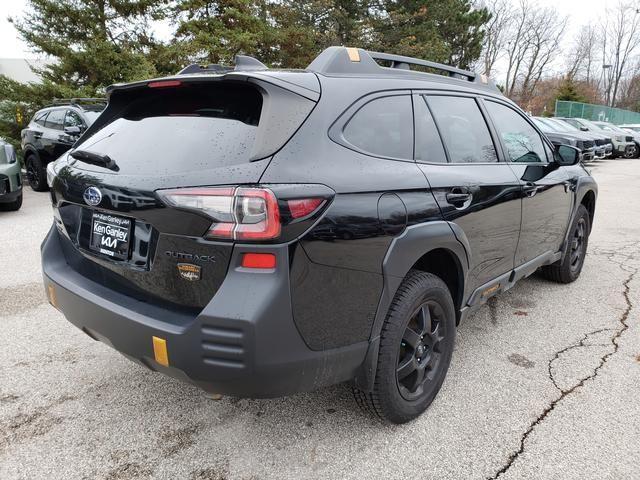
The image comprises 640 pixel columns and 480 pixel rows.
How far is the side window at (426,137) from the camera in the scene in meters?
2.57

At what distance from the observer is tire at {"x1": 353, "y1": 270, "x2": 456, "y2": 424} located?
7.43 feet

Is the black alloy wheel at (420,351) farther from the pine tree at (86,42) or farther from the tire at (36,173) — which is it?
the pine tree at (86,42)

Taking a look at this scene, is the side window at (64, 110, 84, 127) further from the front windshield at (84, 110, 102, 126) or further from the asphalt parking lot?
the asphalt parking lot

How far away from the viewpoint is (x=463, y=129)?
2988mm

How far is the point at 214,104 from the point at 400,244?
3.42 feet

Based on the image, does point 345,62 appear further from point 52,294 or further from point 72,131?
point 72,131

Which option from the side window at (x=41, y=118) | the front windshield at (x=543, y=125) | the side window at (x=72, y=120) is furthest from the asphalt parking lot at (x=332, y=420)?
the front windshield at (x=543, y=125)

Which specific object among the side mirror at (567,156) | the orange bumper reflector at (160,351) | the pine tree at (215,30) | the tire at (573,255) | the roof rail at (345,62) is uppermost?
the pine tree at (215,30)

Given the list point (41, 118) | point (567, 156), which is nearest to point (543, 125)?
point (567, 156)

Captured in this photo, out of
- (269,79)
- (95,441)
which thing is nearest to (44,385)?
(95,441)

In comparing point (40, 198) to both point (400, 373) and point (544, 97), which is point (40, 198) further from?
point (544, 97)

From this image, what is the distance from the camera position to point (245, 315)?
1756 millimetres

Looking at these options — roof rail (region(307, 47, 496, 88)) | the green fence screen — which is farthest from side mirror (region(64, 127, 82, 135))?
the green fence screen

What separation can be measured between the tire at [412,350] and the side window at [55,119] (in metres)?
9.54
